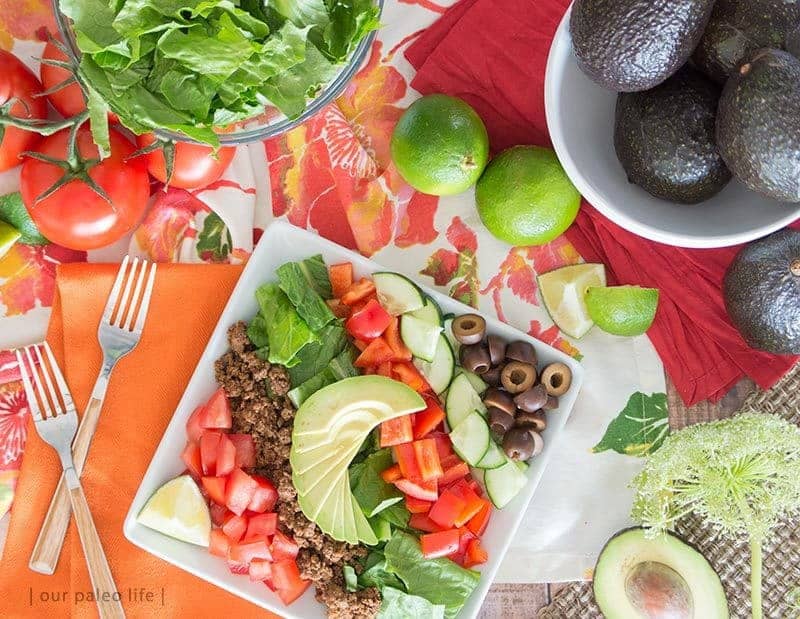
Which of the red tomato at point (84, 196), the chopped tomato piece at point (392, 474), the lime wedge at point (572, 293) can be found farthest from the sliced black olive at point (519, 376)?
the red tomato at point (84, 196)

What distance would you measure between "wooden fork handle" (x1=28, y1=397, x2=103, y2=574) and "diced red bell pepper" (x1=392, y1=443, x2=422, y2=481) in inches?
20.0

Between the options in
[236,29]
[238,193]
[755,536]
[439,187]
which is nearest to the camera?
[236,29]

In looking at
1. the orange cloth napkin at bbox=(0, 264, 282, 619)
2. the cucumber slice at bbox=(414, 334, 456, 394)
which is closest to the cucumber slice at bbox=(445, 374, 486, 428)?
the cucumber slice at bbox=(414, 334, 456, 394)

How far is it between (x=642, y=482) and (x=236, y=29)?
0.91 metres

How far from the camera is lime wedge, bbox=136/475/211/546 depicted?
54.5 inches

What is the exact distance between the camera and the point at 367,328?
4.57 ft

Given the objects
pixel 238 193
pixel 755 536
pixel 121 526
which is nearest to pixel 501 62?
pixel 238 193

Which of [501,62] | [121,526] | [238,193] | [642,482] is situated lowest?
[121,526]

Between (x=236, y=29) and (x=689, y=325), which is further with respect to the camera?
(x=689, y=325)

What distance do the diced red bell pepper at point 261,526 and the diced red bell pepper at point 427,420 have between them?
27 cm

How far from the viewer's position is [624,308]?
141cm

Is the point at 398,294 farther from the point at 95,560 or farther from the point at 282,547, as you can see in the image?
the point at 95,560

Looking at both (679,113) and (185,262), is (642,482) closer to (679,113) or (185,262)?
(679,113)

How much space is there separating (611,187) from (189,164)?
2.18 feet
